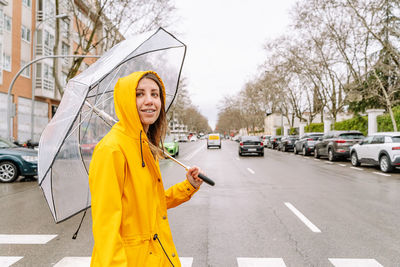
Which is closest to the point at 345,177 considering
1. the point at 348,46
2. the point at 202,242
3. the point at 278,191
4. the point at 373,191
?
the point at 373,191

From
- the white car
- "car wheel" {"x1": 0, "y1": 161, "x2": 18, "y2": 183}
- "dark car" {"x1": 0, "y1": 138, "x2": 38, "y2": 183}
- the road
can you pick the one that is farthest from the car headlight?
the white car

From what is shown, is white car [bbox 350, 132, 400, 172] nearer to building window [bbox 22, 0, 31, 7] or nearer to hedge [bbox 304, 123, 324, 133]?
hedge [bbox 304, 123, 324, 133]

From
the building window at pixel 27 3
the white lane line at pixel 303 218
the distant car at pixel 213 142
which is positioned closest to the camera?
the white lane line at pixel 303 218

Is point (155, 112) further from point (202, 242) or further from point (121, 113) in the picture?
point (202, 242)

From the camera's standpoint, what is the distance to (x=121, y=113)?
171 centimetres

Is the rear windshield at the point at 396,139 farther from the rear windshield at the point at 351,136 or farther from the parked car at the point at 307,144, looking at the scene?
the parked car at the point at 307,144

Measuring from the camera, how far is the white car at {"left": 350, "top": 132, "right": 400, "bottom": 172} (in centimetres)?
1225

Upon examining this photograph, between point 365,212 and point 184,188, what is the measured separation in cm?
531

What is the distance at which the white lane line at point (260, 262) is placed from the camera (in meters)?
3.59

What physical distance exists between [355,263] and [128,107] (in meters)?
3.33

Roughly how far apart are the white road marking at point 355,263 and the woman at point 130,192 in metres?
2.65

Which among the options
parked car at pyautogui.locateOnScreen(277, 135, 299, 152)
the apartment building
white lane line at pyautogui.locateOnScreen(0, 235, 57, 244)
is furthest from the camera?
parked car at pyautogui.locateOnScreen(277, 135, 299, 152)

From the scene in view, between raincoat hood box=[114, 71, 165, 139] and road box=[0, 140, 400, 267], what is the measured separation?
8.11 ft

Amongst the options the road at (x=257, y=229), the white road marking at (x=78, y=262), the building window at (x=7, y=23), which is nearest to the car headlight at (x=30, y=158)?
the road at (x=257, y=229)
